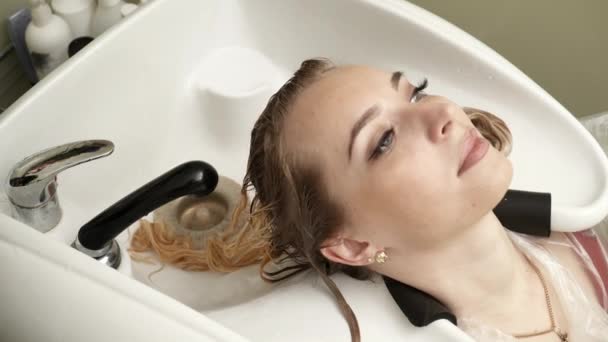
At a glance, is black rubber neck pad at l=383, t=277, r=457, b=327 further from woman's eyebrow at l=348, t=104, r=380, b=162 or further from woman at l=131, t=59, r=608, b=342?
woman's eyebrow at l=348, t=104, r=380, b=162

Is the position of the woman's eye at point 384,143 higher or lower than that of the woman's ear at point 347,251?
higher

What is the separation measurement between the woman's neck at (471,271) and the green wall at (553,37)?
0.58m

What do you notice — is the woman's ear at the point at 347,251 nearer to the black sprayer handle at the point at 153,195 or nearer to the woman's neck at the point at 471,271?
the woman's neck at the point at 471,271

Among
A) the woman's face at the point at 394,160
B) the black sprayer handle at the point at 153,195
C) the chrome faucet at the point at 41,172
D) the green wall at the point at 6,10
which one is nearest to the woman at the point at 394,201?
the woman's face at the point at 394,160

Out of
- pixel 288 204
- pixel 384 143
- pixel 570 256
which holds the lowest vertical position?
pixel 570 256

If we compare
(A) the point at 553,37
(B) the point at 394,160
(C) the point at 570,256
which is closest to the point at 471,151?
(B) the point at 394,160

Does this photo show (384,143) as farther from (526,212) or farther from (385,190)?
(526,212)

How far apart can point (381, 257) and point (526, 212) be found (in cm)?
27

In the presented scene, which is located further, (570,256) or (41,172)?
(570,256)

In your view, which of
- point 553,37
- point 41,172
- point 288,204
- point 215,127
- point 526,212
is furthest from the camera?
point 553,37

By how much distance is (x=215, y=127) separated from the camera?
111cm

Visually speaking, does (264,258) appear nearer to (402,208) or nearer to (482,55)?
(402,208)

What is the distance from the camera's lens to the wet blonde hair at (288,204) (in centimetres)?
81

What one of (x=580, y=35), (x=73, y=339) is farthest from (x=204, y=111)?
(x=580, y=35)
